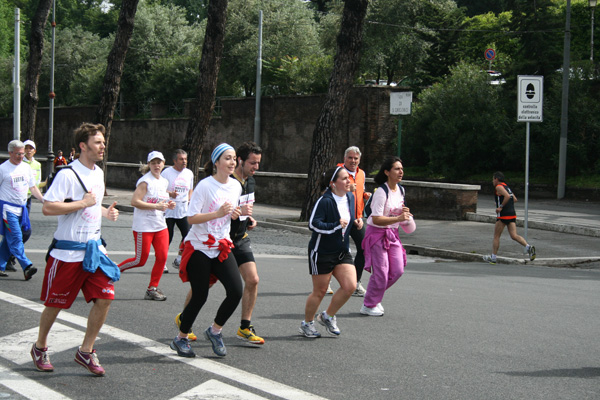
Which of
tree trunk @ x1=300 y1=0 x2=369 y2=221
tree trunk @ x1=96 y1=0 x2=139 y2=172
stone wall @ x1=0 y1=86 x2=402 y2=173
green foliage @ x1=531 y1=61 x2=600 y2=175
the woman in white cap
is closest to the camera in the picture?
the woman in white cap

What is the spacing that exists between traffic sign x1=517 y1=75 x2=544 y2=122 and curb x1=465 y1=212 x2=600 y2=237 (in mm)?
3920

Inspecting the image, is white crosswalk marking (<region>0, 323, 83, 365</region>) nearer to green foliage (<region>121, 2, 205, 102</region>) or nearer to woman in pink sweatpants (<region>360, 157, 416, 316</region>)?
woman in pink sweatpants (<region>360, 157, 416, 316</region>)

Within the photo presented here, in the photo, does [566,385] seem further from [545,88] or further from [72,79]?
[72,79]

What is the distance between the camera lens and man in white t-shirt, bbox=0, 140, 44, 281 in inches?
402

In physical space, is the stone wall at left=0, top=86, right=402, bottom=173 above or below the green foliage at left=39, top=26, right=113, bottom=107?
below

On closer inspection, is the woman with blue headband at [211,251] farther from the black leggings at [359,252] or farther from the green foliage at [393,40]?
the green foliage at [393,40]

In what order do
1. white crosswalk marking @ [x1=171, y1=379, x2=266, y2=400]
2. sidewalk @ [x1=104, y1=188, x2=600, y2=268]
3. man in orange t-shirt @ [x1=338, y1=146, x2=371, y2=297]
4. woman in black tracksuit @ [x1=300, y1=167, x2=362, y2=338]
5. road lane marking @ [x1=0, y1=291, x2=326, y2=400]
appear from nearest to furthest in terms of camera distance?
white crosswalk marking @ [x1=171, y1=379, x2=266, y2=400] < road lane marking @ [x1=0, y1=291, x2=326, y2=400] < woman in black tracksuit @ [x1=300, y1=167, x2=362, y2=338] < man in orange t-shirt @ [x1=338, y1=146, x2=371, y2=297] < sidewalk @ [x1=104, y1=188, x2=600, y2=268]

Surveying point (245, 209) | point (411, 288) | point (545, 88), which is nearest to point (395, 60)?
point (545, 88)

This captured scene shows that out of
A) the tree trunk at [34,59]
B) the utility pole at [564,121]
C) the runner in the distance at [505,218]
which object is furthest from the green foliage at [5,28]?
the runner in the distance at [505,218]

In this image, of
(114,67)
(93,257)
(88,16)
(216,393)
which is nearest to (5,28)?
(88,16)

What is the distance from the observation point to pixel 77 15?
85.3 meters

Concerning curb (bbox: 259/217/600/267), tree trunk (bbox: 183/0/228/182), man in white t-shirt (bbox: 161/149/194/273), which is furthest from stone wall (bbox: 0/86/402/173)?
man in white t-shirt (bbox: 161/149/194/273)

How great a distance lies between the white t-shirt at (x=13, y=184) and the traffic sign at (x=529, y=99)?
988 centimetres

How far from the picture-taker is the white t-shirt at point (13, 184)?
1035 centimetres
